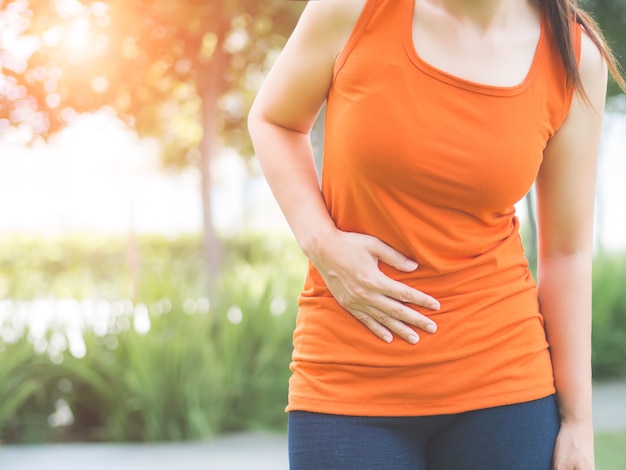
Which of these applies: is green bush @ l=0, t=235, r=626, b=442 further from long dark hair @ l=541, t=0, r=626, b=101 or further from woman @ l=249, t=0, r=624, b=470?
long dark hair @ l=541, t=0, r=626, b=101

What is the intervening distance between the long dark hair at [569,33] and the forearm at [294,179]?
1.62ft

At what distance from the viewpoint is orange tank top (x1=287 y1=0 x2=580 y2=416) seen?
4.23ft

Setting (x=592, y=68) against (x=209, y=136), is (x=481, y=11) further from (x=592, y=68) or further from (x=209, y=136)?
(x=209, y=136)

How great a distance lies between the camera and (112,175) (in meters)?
10.2

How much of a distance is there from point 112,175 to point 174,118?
5.88 feet

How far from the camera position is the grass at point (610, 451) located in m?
4.04

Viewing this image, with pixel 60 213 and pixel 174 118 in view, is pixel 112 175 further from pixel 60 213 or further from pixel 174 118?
pixel 60 213

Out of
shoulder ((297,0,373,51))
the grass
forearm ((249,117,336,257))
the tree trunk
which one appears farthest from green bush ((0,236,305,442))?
shoulder ((297,0,373,51))

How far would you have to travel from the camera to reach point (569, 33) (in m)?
1.39

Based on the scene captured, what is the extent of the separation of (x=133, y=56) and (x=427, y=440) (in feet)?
15.4

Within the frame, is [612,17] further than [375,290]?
Yes

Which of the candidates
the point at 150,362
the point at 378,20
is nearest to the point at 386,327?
the point at 378,20

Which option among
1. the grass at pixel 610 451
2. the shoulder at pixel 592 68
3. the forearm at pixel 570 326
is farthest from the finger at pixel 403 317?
the grass at pixel 610 451

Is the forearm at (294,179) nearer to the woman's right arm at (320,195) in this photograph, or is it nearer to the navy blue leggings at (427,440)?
the woman's right arm at (320,195)
